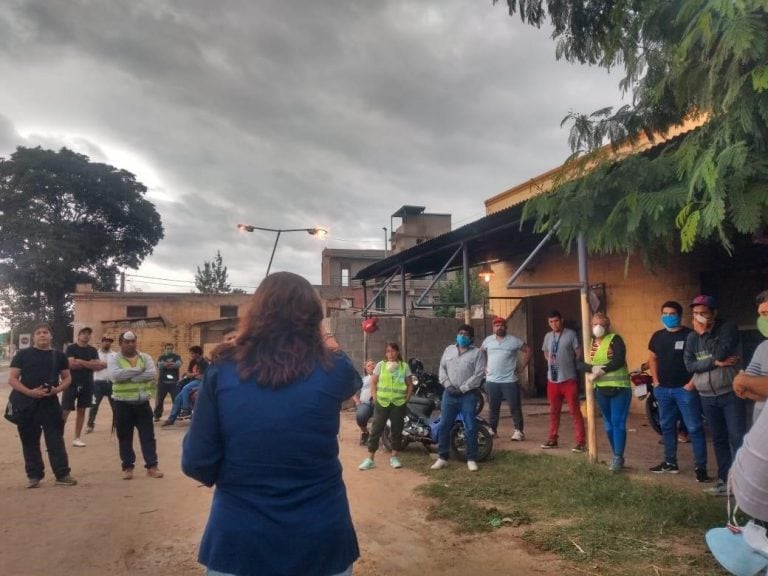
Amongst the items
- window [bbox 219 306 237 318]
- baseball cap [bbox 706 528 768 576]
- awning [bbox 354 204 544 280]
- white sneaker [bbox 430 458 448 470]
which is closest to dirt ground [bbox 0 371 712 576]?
white sneaker [bbox 430 458 448 470]

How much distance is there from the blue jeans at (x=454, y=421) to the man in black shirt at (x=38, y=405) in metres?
4.12

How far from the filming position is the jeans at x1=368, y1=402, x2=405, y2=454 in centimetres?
694

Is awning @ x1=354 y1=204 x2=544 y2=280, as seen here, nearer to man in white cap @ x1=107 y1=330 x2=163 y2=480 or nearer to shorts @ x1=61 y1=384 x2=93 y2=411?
man in white cap @ x1=107 y1=330 x2=163 y2=480

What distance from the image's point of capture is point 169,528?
4.79 metres

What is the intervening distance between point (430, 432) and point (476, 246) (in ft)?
18.1

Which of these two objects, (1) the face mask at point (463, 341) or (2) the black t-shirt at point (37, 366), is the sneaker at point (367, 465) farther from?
(2) the black t-shirt at point (37, 366)

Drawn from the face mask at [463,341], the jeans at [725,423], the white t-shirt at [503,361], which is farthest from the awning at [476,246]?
the jeans at [725,423]

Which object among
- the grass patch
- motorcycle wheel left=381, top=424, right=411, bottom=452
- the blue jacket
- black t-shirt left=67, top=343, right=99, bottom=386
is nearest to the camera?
the blue jacket

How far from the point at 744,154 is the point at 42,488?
7.00m

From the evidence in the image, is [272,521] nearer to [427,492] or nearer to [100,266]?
[427,492]

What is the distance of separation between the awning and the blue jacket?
22.4ft

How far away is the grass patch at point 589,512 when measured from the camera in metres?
3.92

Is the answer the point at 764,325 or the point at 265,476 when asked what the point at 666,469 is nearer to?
the point at 764,325

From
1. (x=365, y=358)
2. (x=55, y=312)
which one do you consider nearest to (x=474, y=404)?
(x=365, y=358)
